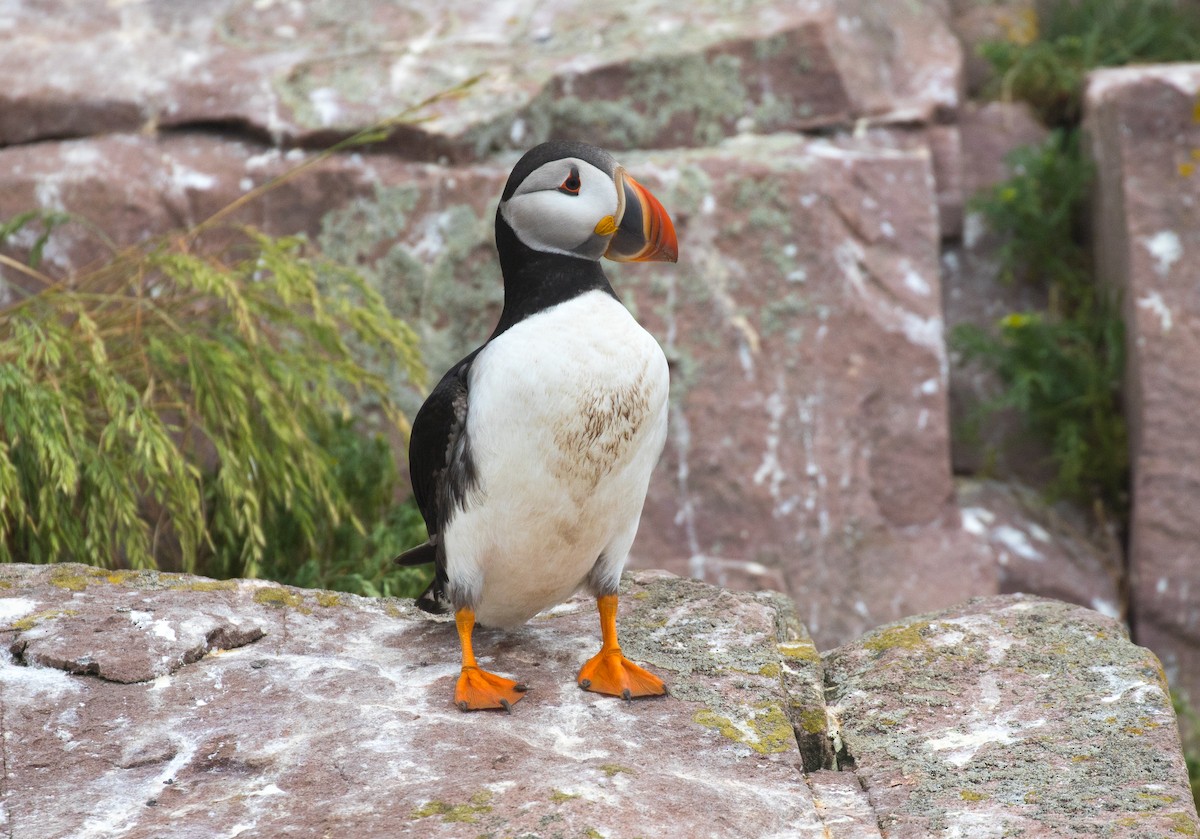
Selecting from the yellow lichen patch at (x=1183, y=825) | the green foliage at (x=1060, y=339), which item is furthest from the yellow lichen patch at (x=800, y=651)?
the green foliage at (x=1060, y=339)

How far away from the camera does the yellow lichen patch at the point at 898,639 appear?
332cm

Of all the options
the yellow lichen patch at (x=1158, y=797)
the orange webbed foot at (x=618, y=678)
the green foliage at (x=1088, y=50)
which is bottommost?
the yellow lichen patch at (x=1158, y=797)

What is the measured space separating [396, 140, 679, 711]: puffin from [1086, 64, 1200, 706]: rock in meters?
3.37

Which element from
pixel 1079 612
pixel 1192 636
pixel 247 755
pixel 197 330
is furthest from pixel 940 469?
pixel 247 755

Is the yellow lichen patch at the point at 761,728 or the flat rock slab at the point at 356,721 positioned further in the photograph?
the yellow lichen patch at the point at 761,728

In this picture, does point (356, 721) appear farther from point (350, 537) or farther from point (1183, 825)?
point (350, 537)

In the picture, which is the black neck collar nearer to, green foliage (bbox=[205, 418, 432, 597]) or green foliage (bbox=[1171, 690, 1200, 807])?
green foliage (bbox=[205, 418, 432, 597])

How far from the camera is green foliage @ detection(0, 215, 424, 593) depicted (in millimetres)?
3963

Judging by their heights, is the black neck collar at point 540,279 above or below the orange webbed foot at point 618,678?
above

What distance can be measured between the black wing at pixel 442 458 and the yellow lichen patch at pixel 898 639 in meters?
1.11

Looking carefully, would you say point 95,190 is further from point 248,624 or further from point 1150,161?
point 1150,161

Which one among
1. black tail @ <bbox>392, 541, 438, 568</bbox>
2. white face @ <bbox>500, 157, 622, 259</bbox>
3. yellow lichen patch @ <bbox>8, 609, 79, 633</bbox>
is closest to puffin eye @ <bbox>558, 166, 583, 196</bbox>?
white face @ <bbox>500, 157, 622, 259</bbox>

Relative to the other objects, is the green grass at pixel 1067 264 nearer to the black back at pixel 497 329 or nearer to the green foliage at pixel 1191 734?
the green foliage at pixel 1191 734

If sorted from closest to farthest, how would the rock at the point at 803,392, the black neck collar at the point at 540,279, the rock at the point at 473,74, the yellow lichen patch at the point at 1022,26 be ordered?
the black neck collar at the point at 540,279, the rock at the point at 803,392, the rock at the point at 473,74, the yellow lichen patch at the point at 1022,26
